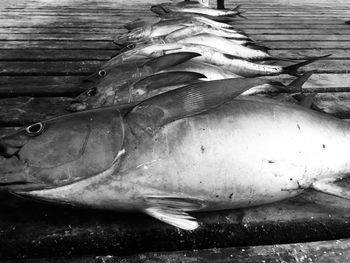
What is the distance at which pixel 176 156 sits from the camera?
5.66 feet

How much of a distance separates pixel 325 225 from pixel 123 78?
68.3 inches

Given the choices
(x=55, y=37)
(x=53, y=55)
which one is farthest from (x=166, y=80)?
(x=55, y=37)

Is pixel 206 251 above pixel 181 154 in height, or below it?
below

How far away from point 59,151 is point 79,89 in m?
1.79

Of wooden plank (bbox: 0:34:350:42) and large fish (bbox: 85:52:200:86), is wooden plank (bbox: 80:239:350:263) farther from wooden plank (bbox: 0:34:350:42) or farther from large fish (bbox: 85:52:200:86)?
wooden plank (bbox: 0:34:350:42)

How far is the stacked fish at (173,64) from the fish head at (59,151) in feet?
2.66

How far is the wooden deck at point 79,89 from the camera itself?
175 cm

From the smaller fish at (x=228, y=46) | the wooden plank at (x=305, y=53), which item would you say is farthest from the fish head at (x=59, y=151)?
the wooden plank at (x=305, y=53)

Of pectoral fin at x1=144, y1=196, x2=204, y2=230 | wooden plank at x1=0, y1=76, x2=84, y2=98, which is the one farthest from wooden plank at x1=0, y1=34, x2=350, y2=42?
pectoral fin at x1=144, y1=196, x2=204, y2=230

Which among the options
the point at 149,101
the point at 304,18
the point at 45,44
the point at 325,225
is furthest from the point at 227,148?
the point at 304,18

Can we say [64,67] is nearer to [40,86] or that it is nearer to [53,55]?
[53,55]

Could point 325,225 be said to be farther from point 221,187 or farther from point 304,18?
point 304,18

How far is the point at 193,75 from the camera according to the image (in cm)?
245

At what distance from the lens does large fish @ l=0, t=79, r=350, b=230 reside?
5.42 ft
